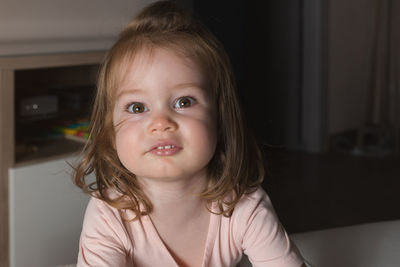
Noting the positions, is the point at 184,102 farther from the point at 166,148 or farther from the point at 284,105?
the point at 284,105

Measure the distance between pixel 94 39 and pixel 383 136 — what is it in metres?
2.23

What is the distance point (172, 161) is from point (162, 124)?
56 millimetres

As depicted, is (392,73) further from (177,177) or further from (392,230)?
(177,177)

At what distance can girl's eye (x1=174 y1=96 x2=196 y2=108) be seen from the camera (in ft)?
2.88

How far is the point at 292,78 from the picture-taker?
11.2 feet

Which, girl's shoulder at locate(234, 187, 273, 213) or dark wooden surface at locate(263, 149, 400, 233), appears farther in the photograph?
dark wooden surface at locate(263, 149, 400, 233)

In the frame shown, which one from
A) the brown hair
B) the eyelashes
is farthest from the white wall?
the eyelashes

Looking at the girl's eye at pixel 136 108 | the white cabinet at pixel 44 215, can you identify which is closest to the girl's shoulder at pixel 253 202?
the girl's eye at pixel 136 108

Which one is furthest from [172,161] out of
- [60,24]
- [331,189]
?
[331,189]

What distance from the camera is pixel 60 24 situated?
1799 millimetres

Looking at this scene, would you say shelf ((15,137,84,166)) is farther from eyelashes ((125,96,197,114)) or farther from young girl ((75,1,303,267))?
eyelashes ((125,96,197,114))

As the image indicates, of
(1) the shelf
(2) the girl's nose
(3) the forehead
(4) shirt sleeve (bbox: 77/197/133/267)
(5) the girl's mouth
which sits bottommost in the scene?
(1) the shelf

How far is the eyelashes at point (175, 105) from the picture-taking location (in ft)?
2.87

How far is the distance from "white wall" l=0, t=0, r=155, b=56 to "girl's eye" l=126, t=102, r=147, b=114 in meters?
0.84
